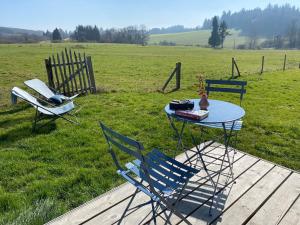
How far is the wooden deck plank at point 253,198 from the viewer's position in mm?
2652

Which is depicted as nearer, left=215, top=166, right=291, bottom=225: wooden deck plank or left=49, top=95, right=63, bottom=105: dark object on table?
left=215, top=166, right=291, bottom=225: wooden deck plank

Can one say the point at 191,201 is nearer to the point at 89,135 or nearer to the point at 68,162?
the point at 68,162

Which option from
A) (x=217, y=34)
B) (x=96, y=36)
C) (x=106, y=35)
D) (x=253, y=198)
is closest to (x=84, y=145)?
(x=253, y=198)

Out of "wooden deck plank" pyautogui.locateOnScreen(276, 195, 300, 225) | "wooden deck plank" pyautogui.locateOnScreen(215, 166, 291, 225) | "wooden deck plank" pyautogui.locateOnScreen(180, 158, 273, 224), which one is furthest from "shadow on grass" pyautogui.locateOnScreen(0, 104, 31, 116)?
"wooden deck plank" pyautogui.locateOnScreen(276, 195, 300, 225)

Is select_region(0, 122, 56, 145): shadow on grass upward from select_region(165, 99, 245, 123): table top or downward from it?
downward

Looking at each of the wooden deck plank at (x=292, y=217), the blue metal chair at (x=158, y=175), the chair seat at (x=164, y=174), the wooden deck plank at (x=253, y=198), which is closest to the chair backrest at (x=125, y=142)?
the blue metal chair at (x=158, y=175)

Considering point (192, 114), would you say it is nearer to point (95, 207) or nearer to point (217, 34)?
point (95, 207)

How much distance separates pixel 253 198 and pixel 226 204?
374mm

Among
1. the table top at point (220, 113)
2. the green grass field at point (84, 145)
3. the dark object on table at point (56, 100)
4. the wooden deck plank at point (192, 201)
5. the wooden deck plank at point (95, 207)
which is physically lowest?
the green grass field at point (84, 145)

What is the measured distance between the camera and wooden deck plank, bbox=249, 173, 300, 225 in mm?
2648

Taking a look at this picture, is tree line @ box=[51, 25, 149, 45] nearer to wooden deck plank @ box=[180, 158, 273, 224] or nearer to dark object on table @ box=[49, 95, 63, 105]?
dark object on table @ box=[49, 95, 63, 105]

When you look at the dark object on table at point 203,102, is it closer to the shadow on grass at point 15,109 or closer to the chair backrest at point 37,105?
the chair backrest at point 37,105

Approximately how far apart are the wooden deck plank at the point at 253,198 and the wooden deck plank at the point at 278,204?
68mm

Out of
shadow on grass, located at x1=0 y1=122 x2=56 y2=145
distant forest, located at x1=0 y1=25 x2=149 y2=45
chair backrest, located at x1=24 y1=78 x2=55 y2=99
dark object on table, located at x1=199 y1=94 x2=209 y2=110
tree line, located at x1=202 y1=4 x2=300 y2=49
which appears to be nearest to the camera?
dark object on table, located at x1=199 y1=94 x2=209 y2=110
